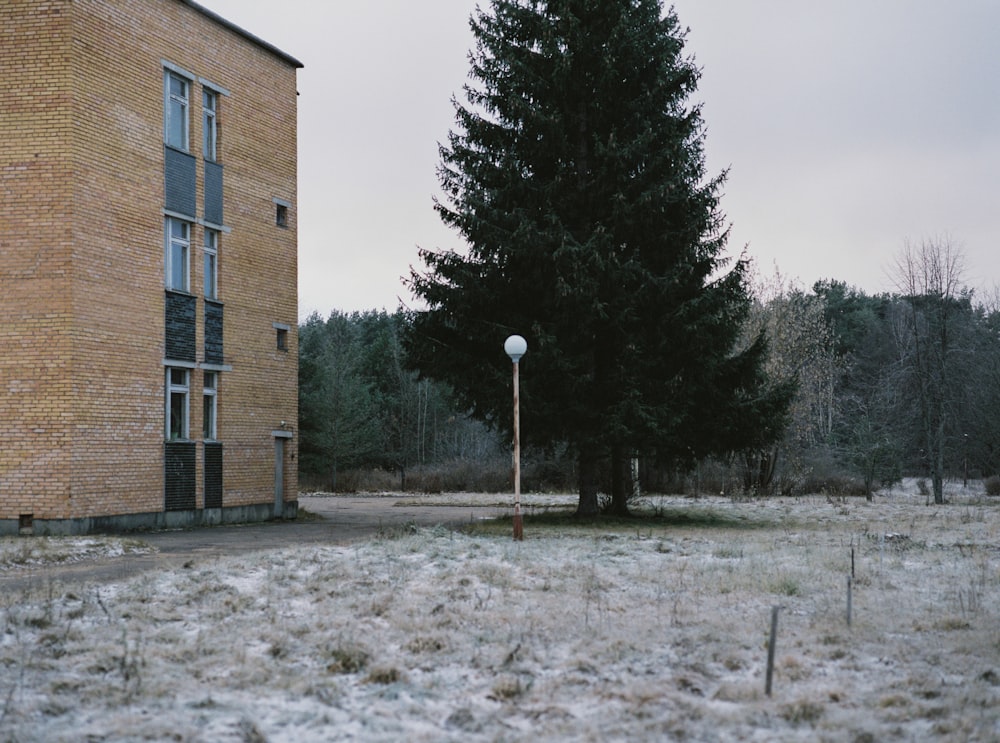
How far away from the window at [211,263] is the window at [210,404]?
187cm

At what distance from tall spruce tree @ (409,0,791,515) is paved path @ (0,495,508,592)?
3.89 metres

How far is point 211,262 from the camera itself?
23.9m

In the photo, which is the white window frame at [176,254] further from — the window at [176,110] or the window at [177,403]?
the window at [177,403]

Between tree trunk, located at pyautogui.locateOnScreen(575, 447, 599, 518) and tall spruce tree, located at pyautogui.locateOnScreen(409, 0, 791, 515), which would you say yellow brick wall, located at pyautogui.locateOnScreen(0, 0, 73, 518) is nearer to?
tall spruce tree, located at pyautogui.locateOnScreen(409, 0, 791, 515)

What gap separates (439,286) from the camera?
71.8ft

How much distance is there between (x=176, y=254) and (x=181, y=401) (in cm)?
322

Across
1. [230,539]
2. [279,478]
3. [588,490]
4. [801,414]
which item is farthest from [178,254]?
[801,414]

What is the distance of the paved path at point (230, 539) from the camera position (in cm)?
1291

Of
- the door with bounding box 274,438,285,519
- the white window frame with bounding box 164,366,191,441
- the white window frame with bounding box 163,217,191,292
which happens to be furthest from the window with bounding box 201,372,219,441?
the door with bounding box 274,438,285,519

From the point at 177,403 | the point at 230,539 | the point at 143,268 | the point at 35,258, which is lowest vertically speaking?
the point at 230,539

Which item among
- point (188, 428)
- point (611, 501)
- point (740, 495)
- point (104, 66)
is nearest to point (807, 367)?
point (740, 495)

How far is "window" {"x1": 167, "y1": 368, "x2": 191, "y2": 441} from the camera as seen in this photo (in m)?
22.2

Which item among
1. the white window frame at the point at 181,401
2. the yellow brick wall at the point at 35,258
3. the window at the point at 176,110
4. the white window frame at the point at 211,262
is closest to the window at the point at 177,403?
the white window frame at the point at 181,401

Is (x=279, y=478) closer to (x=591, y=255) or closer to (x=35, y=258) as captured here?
Answer: (x=35, y=258)
